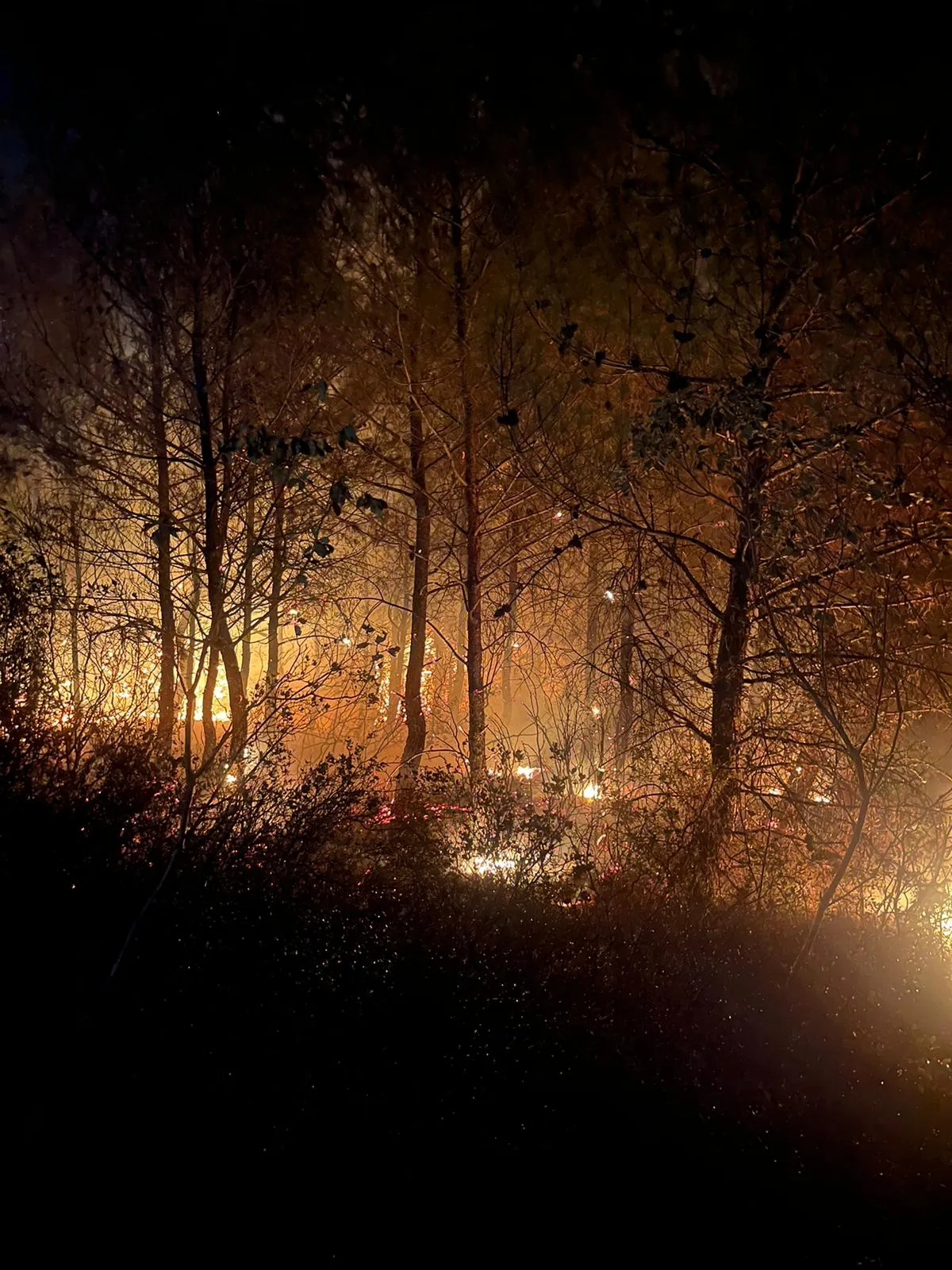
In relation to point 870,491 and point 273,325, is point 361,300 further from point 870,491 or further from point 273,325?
point 870,491

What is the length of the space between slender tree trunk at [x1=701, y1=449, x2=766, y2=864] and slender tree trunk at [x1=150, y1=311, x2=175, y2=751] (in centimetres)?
602

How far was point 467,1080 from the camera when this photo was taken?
14.8 ft

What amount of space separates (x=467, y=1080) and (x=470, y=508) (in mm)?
8400

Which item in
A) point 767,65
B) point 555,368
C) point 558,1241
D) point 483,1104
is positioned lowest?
point 558,1241

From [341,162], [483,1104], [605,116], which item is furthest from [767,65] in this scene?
[483,1104]

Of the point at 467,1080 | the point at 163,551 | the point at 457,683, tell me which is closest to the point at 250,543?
the point at 163,551

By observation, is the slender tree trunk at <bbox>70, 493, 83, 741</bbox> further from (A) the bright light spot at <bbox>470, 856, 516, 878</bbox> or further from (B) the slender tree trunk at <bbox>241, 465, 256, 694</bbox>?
(A) the bright light spot at <bbox>470, 856, 516, 878</bbox>

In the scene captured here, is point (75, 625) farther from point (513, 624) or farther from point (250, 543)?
point (513, 624)

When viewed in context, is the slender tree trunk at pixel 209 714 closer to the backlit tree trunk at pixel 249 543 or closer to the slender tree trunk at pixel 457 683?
the backlit tree trunk at pixel 249 543

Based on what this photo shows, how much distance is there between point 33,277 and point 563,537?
7.99 meters

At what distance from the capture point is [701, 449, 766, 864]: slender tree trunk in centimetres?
848

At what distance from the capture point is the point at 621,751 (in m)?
9.47

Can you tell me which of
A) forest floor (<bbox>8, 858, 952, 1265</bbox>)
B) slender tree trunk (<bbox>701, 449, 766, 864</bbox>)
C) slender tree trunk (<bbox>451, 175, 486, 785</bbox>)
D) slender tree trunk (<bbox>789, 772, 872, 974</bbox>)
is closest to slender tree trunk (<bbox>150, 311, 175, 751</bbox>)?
slender tree trunk (<bbox>451, 175, 486, 785</bbox>)

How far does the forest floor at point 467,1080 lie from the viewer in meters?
3.82
